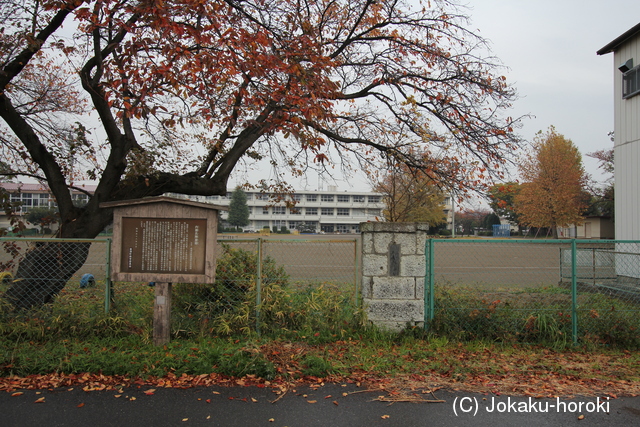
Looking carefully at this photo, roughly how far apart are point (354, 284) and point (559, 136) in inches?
1404

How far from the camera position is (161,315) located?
5609 mm

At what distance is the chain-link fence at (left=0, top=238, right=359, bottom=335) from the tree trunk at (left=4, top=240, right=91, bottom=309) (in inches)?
0.5

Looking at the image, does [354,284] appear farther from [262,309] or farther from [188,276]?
[188,276]

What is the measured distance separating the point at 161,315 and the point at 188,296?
94 cm

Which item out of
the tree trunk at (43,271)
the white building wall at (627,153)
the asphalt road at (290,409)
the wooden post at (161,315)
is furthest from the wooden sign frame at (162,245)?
the white building wall at (627,153)

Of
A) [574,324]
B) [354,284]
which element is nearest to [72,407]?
[354,284]

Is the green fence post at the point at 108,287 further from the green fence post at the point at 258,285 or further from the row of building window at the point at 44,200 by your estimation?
the row of building window at the point at 44,200

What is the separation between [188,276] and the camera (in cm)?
552

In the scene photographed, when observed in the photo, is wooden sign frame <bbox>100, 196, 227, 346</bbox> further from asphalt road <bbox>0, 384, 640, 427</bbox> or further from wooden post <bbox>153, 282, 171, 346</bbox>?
asphalt road <bbox>0, 384, 640, 427</bbox>

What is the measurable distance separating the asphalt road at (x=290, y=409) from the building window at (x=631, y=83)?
9830 mm

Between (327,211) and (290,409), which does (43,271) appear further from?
(327,211)

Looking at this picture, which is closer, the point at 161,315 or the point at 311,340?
the point at 161,315

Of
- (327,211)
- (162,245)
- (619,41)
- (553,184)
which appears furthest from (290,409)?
(327,211)

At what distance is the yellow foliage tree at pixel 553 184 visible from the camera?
35.5 metres
